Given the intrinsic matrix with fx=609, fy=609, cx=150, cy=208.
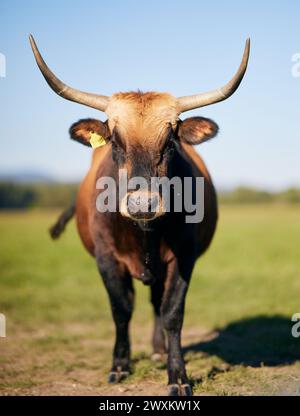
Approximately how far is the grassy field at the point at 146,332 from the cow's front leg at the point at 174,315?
0.26 metres

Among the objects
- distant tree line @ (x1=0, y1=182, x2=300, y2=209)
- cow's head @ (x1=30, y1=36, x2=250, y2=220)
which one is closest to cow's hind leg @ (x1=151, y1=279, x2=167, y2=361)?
cow's head @ (x1=30, y1=36, x2=250, y2=220)

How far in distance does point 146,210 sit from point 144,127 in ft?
3.02

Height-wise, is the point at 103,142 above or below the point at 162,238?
above

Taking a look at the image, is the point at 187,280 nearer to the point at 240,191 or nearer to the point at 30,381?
the point at 30,381

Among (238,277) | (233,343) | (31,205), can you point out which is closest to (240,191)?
(31,205)

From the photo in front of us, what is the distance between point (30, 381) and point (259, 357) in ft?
9.34

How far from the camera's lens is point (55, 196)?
85938 millimetres

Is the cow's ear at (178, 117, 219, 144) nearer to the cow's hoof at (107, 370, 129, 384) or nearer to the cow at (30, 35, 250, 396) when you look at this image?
the cow at (30, 35, 250, 396)

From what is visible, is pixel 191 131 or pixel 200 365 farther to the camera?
pixel 200 365

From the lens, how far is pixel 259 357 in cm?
763

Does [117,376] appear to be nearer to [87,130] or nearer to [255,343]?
[255,343]

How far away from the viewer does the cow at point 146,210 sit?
5.61 metres

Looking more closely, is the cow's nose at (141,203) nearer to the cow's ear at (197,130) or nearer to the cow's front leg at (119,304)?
the cow's ear at (197,130)

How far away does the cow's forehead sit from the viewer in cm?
573
